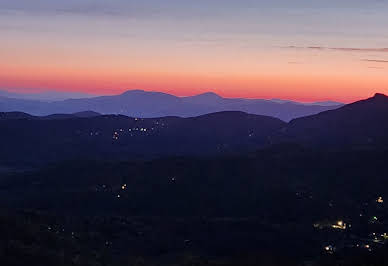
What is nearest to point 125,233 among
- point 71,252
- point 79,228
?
point 79,228

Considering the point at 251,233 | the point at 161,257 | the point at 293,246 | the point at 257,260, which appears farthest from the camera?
the point at 251,233

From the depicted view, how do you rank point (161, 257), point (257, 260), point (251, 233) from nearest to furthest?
point (257, 260) < point (161, 257) < point (251, 233)

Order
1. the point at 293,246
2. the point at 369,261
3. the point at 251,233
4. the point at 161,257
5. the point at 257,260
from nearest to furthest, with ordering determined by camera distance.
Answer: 1. the point at 369,261
2. the point at 257,260
3. the point at 161,257
4. the point at 293,246
5. the point at 251,233

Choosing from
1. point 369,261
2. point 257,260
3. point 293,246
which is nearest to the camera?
point 369,261

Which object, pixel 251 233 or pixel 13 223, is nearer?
pixel 13 223

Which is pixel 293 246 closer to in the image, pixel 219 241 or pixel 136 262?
pixel 219 241

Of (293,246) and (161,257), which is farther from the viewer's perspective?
(293,246)

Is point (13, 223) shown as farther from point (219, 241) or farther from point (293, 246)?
point (293, 246)

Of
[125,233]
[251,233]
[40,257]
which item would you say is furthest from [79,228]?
[251,233]

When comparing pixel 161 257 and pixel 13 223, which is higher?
pixel 13 223
